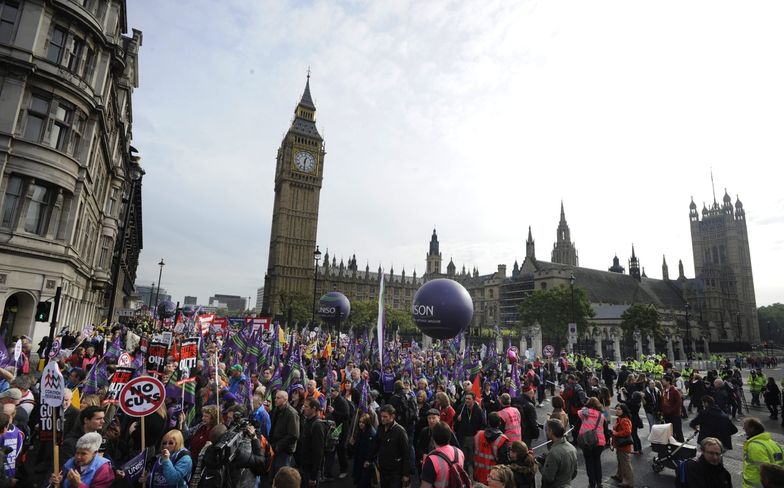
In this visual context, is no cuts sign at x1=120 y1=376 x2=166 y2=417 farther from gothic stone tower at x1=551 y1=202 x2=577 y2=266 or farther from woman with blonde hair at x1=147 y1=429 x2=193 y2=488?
gothic stone tower at x1=551 y1=202 x2=577 y2=266

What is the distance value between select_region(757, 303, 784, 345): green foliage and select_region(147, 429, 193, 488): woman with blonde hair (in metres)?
156

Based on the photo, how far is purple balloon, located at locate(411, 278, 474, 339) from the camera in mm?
18234

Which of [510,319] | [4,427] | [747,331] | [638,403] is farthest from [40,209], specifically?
[747,331]

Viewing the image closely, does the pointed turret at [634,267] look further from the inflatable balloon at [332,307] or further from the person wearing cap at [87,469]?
the person wearing cap at [87,469]

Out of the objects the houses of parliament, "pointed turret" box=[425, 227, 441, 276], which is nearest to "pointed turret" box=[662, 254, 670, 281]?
the houses of parliament

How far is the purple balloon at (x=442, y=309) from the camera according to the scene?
1823 centimetres

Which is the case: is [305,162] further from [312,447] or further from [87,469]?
[87,469]

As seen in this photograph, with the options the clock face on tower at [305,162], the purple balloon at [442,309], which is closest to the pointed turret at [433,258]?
the clock face on tower at [305,162]

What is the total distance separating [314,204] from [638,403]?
99175mm

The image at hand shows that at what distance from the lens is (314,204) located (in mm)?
105750

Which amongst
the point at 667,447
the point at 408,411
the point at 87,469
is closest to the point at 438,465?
the point at 87,469

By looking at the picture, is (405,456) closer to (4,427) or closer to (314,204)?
(4,427)

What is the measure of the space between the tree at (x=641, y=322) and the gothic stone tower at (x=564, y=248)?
5661 cm

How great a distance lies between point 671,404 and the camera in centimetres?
1116
